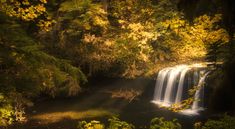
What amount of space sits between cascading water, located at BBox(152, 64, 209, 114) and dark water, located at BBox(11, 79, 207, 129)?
0.57m

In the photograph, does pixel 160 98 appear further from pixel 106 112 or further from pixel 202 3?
pixel 202 3

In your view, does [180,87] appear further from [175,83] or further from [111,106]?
[111,106]

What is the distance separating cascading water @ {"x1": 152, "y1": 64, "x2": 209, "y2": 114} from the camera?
54.9 feet

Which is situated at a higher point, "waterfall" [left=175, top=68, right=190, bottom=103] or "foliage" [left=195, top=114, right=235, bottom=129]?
"foliage" [left=195, top=114, right=235, bottom=129]

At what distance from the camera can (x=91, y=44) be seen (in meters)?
17.5

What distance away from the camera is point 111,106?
15945 millimetres

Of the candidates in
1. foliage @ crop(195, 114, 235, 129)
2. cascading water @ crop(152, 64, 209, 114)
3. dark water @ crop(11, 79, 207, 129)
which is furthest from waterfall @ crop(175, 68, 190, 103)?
foliage @ crop(195, 114, 235, 129)

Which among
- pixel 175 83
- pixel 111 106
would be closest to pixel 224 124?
pixel 111 106

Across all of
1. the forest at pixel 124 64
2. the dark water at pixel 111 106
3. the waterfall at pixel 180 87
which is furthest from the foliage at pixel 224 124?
the waterfall at pixel 180 87

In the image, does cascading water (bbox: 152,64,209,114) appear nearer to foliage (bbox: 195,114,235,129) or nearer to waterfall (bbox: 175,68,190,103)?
waterfall (bbox: 175,68,190,103)

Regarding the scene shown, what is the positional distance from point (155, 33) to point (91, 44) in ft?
12.6

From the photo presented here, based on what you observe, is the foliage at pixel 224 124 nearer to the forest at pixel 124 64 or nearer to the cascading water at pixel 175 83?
the forest at pixel 124 64

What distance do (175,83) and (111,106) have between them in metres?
4.25

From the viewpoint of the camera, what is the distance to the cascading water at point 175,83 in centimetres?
1672
